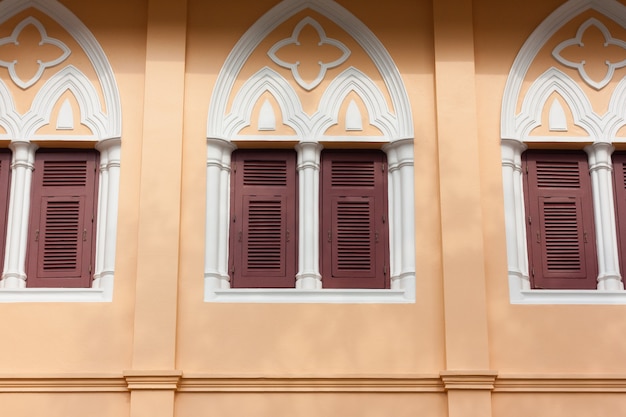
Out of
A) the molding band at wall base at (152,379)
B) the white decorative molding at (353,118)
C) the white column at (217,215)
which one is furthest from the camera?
the white decorative molding at (353,118)

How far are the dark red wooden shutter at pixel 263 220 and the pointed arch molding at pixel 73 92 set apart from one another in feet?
4.44

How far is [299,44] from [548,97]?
8.57ft

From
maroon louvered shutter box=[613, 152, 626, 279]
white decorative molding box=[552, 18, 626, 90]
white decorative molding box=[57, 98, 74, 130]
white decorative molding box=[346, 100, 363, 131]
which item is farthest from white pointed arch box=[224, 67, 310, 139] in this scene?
maroon louvered shutter box=[613, 152, 626, 279]

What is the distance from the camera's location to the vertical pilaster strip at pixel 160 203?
978 cm

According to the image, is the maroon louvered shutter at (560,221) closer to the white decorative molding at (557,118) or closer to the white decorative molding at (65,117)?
the white decorative molding at (557,118)

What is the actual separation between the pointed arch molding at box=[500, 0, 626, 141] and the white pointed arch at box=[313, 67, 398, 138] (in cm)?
115

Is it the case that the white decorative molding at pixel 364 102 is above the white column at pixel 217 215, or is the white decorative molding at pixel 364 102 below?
above

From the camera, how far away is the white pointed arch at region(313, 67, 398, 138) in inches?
421

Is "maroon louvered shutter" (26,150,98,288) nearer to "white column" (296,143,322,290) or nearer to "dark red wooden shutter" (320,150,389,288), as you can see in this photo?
"white column" (296,143,322,290)

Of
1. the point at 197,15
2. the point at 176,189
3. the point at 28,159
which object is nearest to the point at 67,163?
the point at 28,159

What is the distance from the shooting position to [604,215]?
10531 millimetres

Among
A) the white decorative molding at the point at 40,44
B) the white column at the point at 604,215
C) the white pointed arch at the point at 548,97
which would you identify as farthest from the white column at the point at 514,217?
the white decorative molding at the point at 40,44

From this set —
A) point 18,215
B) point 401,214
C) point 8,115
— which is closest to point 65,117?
point 8,115

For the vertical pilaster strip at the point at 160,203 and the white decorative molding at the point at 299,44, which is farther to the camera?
the white decorative molding at the point at 299,44
